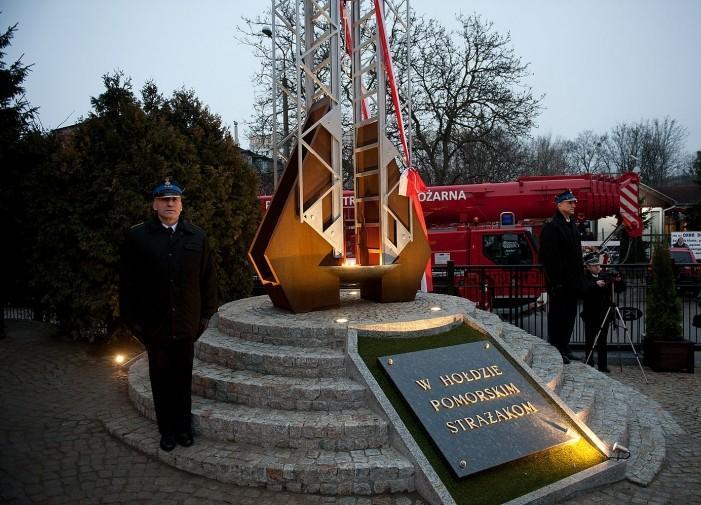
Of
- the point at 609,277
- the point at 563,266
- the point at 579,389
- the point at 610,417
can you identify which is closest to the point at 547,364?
the point at 579,389

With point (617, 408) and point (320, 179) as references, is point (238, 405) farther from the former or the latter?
point (617, 408)

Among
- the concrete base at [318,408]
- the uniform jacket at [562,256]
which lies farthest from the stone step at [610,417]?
the uniform jacket at [562,256]

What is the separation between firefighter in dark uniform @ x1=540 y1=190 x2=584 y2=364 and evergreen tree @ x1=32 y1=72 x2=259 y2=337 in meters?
5.01

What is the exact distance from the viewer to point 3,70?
9.84 metres

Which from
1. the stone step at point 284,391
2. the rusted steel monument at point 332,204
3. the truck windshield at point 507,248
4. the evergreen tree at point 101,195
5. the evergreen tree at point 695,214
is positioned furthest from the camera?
the evergreen tree at point 695,214

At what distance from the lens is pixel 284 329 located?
5.15m

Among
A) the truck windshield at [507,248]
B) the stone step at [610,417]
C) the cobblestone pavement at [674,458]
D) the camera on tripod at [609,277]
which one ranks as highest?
the truck windshield at [507,248]

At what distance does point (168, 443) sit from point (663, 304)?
7218mm

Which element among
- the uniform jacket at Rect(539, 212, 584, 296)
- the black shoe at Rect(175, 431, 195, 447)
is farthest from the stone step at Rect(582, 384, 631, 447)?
the black shoe at Rect(175, 431, 195, 447)

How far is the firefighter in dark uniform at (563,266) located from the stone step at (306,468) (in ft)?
11.8

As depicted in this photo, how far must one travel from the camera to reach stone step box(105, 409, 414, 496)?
3.71 m

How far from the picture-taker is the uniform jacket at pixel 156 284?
3980 mm

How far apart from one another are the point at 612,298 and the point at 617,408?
2.53 m

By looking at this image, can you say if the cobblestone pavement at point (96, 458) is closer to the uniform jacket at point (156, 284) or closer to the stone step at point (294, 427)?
the stone step at point (294, 427)
